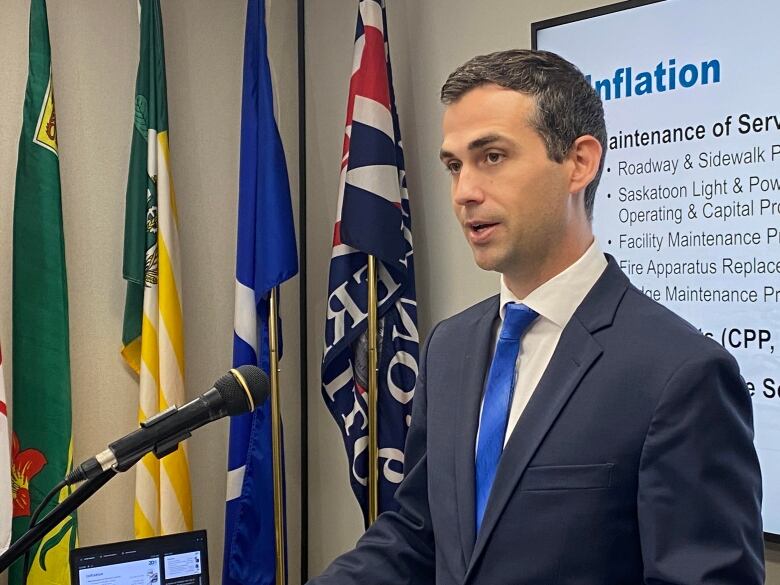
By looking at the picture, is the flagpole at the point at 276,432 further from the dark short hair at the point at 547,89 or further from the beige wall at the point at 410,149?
the dark short hair at the point at 547,89

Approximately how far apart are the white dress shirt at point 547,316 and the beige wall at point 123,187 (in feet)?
5.64

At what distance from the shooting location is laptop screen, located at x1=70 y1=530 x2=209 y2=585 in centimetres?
229

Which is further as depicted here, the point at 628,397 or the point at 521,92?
the point at 521,92

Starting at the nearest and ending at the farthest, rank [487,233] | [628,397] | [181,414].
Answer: [181,414]
[628,397]
[487,233]

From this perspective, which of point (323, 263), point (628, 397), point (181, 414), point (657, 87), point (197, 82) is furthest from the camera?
point (323, 263)

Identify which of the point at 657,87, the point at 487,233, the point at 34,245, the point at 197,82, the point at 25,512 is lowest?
the point at 25,512

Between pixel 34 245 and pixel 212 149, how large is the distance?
0.76m

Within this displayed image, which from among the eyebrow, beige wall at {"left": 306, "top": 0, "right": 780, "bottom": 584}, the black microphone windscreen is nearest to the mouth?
the eyebrow

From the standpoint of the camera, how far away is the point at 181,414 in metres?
1.11

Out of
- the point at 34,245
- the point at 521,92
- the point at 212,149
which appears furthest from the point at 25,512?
the point at 521,92

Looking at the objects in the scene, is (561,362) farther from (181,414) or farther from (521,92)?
(181,414)

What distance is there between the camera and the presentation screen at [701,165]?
2215 millimetres

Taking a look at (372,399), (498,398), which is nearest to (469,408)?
(498,398)

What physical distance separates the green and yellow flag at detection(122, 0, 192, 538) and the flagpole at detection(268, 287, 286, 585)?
0.29 metres
